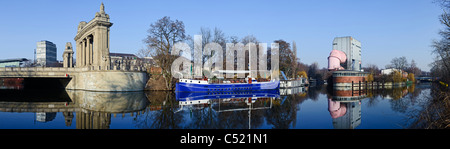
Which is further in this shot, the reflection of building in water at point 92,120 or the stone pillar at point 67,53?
the stone pillar at point 67,53

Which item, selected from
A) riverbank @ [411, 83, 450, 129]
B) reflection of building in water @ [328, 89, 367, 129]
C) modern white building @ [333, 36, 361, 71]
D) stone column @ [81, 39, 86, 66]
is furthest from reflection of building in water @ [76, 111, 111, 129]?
modern white building @ [333, 36, 361, 71]

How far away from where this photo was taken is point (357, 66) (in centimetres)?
10462

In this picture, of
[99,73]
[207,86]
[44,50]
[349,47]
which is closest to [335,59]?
[349,47]

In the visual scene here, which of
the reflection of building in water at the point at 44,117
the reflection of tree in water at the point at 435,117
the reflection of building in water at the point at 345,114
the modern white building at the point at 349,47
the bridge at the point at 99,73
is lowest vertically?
the reflection of building in water at the point at 345,114

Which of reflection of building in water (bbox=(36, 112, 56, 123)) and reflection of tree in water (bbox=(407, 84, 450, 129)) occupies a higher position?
reflection of tree in water (bbox=(407, 84, 450, 129))

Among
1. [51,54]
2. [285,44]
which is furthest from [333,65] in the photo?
[51,54]

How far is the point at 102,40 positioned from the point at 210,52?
677 inches

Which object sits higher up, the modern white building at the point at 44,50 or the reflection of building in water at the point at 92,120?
the modern white building at the point at 44,50

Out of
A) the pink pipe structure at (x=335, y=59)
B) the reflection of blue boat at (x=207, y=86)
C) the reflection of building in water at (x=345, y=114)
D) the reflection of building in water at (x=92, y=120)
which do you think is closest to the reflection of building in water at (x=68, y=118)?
the reflection of building in water at (x=92, y=120)

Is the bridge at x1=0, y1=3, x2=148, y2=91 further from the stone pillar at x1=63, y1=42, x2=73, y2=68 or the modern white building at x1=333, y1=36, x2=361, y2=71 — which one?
the modern white building at x1=333, y1=36, x2=361, y2=71

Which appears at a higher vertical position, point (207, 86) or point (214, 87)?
point (207, 86)

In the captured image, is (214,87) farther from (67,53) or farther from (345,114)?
(67,53)

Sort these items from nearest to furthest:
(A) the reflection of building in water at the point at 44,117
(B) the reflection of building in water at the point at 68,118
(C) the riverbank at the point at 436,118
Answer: (C) the riverbank at the point at 436,118 < (B) the reflection of building in water at the point at 68,118 < (A) the reflection of building in water at the point at 44,117

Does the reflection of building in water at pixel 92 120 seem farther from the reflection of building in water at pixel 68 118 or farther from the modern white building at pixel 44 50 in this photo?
the modern white building at pixel 44 50
